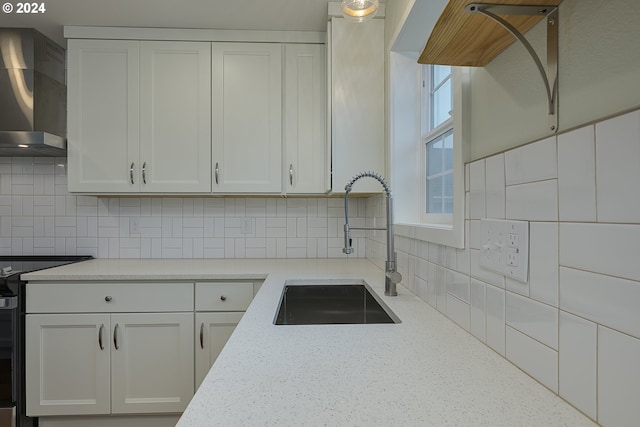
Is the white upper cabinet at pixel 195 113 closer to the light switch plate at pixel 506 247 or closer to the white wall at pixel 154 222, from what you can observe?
the white wall at pixel 154 222

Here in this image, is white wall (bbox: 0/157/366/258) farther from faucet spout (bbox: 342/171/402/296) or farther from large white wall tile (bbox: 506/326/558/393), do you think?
large white wall tile (bbox: 506/326/558/393)

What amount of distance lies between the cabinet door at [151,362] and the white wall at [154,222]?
0.64m

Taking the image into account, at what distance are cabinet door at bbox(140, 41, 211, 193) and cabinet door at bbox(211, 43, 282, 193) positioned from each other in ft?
0.21

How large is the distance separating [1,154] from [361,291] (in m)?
2.43

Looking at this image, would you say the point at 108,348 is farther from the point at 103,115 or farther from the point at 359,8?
the point at 359,8

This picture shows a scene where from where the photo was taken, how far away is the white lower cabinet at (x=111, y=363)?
1.76 metres

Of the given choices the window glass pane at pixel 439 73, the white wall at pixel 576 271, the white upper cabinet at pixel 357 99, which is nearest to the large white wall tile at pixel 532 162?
the white wall at pixel 576 271

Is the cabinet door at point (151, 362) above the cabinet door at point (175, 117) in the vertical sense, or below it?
below

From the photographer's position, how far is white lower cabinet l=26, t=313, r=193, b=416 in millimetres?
1763

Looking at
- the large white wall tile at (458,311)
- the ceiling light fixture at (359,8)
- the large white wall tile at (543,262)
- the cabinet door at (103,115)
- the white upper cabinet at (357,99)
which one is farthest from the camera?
the cabinet door at (103,115)

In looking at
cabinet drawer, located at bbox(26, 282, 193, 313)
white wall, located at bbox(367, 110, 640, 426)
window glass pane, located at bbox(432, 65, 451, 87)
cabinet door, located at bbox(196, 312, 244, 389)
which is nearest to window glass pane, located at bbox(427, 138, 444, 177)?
window glass pane, located at bbox(432, 65, 451, 87)

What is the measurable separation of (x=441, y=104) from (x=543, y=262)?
3.50 ft

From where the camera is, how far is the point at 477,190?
2.80ft

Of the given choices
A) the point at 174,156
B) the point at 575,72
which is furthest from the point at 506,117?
the point at 174,156
